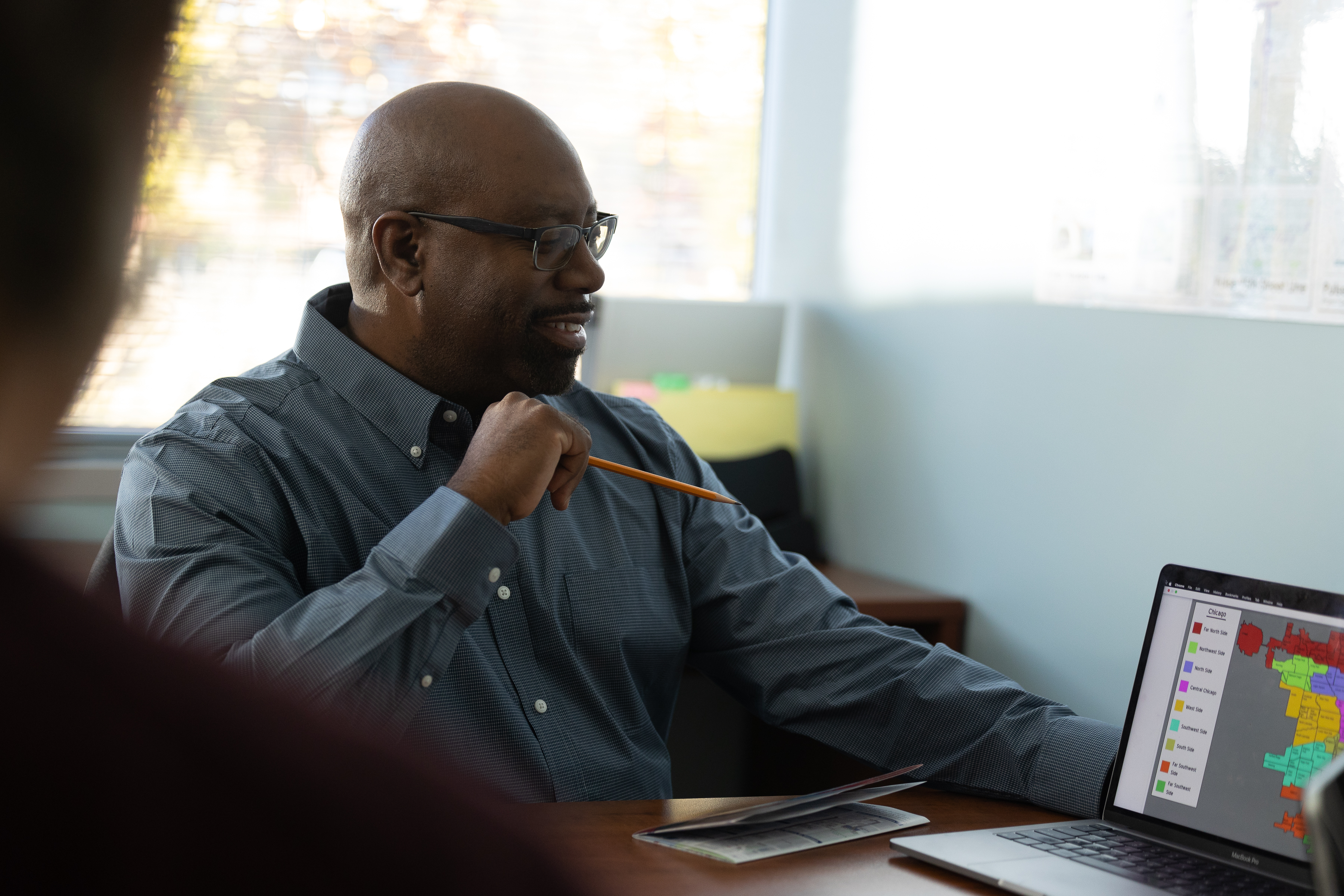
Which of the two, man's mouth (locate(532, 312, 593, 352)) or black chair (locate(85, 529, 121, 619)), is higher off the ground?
man's mouth (locate(532, 312, 593, 352))

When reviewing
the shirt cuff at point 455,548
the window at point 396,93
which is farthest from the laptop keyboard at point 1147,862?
the window at point 396,93

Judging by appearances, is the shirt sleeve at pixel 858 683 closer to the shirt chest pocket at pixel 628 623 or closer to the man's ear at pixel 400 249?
the shirt chest pocket at pixel 628 623

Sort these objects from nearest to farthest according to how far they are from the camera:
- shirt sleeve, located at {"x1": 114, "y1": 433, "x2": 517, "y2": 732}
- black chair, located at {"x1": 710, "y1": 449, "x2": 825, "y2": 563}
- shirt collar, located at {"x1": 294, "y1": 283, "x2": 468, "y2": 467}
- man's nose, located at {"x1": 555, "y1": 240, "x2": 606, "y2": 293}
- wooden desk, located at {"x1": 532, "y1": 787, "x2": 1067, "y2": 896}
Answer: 1. wooden desk, located at {"x1": 532, "y1": 787, "x2": 1067, "y2": 896}
2. shirt sleeve, located at {"x1": 114, "y1": 433, "x2": 517, "y2": 732}
3. shirt collar, located at {"x1": 294, "y1": 283, "x2": 468, "y2": 467}
4. man's nose, located at {"x1": 555, "y1": 240, "x2": 606, "y2": 293}
5. black chair, located at {"x1": 710, "y1": 449, "x2": 825, "y2": 563}

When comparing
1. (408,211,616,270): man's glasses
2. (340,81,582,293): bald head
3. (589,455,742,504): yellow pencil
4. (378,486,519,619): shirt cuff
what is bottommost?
(378,486,519,619): shirt cuff

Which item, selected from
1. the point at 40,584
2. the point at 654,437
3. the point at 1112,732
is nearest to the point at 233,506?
the point at 654,437

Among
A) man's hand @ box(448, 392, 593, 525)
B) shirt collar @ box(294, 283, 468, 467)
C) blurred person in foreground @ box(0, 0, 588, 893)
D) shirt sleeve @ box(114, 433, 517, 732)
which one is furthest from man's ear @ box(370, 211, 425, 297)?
blurred person in foreground @ box(0, 0, 588, 893)

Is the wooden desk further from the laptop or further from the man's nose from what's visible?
the man's nose

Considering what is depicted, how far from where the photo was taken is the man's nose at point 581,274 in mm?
1496

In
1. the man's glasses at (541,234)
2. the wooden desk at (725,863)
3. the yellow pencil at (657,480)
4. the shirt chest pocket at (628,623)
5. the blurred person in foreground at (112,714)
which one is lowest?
the wooden desk at (725,863)

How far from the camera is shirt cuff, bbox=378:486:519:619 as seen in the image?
1.09 metres

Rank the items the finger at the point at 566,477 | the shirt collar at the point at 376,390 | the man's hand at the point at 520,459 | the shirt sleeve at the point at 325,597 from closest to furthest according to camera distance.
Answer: the shirt sleeve at the point at 325,597, the man's hand at the point at 520,459, the finger at the point at 566,477, the shirt collar at the point at 376,390

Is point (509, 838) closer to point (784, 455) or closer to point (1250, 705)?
point (1250, 705)

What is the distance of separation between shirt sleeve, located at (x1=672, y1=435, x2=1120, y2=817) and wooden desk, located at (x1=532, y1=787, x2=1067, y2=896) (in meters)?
0.07

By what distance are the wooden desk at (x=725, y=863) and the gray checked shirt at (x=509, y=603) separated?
0.16 m
